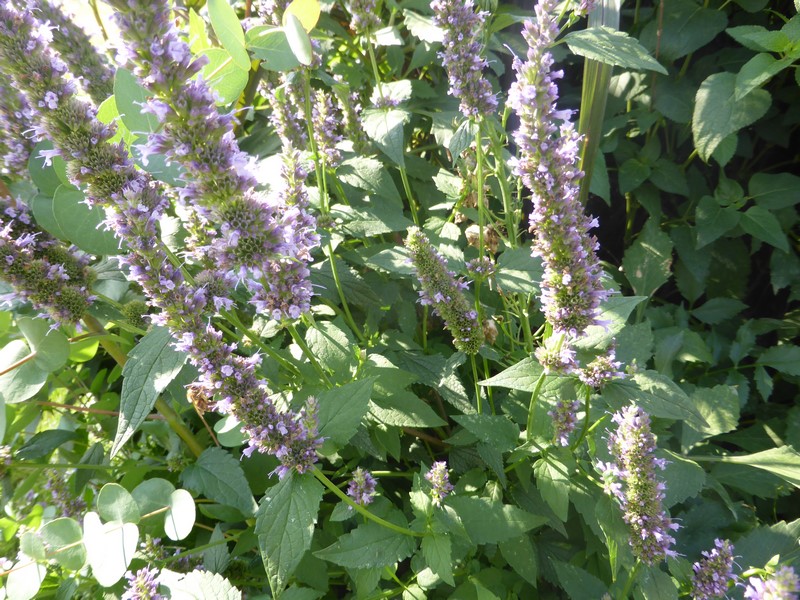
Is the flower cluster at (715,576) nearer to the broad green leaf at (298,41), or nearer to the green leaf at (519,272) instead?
the green leaf at (519,272)

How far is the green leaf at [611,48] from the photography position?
1373 mm

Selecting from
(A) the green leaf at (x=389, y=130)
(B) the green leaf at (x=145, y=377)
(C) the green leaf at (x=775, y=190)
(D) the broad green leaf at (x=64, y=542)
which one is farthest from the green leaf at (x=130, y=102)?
(C) the green leaf at (x=775, y=190)

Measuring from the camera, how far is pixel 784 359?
2.20 m

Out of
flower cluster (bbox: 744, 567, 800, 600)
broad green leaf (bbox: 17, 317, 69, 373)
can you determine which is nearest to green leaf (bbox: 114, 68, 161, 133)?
broad green leaf (bbox: 17, 317, 69, 373)

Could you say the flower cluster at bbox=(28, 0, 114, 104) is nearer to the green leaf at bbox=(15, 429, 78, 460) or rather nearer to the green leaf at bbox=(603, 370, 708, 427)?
the green leaf at bbox=(15, 429, 78, 460)

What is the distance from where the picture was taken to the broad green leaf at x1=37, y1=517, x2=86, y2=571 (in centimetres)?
133

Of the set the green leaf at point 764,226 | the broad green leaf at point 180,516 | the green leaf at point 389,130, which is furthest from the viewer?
the green leaf at point 764,226

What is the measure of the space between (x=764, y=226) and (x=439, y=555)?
6.22ft

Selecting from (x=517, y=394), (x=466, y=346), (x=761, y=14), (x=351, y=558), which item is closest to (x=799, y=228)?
(x=761, y=14)

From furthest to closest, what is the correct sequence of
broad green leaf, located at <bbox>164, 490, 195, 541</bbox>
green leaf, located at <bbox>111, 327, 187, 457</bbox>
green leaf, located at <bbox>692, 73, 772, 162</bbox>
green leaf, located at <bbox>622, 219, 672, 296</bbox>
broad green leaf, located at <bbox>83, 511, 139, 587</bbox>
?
green leaf, located at <bbox>622, 219, 672, 296</bbox>
green leaf, located at <bbox>692, 73, 772, 162</bbox>
broad green leaf, located at <bbox>164, 490, 195, 541</bbox>
broad green leaf, located at <bbox>83, 511, 139, 587</bbox>
green leaf, located at <bbox>111, 327, 187, 457</bbox>

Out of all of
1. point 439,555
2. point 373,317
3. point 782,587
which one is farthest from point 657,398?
point 373,317

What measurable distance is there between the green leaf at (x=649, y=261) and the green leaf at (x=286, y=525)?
173 centimetres

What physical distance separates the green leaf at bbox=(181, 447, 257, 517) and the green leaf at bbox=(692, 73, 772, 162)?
6.46ft

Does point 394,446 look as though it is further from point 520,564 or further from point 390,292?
point 390,292
